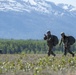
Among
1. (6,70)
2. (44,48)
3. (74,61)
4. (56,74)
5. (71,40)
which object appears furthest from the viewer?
(44,48)

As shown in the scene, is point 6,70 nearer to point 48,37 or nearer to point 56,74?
point 56,74

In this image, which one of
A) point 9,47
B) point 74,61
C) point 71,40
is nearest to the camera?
point 74,61

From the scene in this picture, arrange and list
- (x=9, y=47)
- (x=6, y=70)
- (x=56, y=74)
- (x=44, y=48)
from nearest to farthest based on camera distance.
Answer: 1. (x=56, y=74)
2. (x=6, y=70)
3. (x=9, y=47)
4. (x=44, y=48)

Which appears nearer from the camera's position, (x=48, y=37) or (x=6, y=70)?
(x=6, y=70)

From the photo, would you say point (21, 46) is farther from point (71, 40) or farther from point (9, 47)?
point (71, 40)

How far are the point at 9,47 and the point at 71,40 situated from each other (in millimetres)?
119334

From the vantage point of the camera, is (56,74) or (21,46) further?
(21,46)

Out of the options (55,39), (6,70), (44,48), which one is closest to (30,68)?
(6,70)

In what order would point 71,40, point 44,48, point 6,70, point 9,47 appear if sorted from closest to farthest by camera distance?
point 6,70 < point 71,40 < point 9,47 < point 44,48

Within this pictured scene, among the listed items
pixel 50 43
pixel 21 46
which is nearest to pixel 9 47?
pixel 21 46

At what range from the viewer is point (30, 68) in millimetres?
17047

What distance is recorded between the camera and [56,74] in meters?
14.3

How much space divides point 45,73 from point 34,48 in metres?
144

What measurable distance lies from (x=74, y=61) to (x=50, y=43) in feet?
25.8
